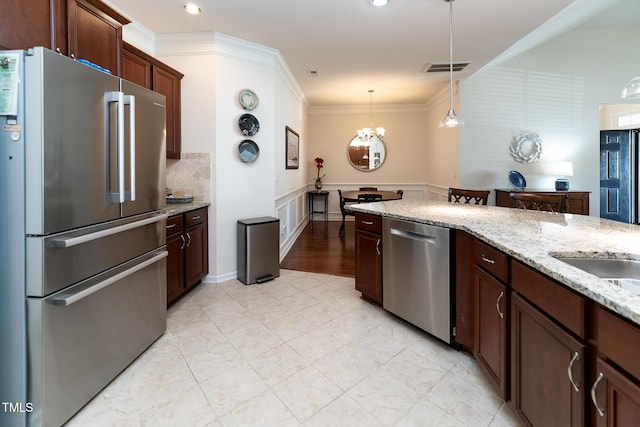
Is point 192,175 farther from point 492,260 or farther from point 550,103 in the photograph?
point 550,103

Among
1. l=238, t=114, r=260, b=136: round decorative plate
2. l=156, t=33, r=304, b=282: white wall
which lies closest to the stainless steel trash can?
l=156, t=33, r=304, b=282: white wall

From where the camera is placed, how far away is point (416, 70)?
4.85 m

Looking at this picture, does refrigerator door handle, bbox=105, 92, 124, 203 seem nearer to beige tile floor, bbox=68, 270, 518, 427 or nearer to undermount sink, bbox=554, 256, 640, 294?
beige tile floor, bbox=68, 270, 518, 427

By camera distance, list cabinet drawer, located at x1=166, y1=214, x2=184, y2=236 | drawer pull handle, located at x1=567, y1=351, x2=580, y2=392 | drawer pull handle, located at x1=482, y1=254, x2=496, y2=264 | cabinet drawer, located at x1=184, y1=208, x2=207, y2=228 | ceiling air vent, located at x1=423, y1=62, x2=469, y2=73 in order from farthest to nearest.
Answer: ceiling air vent, located at x1=423, y1=62, x2=469, y2=73
cabinet drawer, located at x1=184, y1=208, x2=207, y2=228
cabinet drawer, located at x1=166, y1=214, x2=184, y2=236
drawer pull handle, located at x1=482, y1=254, x2=496, y2=264
drawer pull handle, located at x1=567, y1=351, x2=580, y2=392

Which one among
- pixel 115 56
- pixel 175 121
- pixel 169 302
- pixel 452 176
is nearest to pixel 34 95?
pixel 115 56

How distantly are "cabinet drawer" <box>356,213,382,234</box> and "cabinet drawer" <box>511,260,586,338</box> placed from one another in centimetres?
134

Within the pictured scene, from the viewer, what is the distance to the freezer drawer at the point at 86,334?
1409mm

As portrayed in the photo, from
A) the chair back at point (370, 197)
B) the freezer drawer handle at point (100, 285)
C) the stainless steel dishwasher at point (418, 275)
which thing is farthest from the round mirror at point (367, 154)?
the freezer drawer handle at point (100, 285)

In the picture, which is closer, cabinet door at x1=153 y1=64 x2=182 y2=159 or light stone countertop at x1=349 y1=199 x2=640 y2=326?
light stone countertop at x1=349 y1=199 x2=640 y2=326

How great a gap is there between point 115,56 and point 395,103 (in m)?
6.25

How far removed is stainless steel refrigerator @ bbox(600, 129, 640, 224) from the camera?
566 centimetres

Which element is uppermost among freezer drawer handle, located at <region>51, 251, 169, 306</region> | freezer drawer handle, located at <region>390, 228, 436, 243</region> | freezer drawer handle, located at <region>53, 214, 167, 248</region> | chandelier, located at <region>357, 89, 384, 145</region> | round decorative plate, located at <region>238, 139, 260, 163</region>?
chandelier, located at <region>357, 89, 384, 145</region>

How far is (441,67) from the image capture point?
4691 millimetres

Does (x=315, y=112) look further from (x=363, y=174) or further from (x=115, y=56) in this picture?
(x=115, y=56)
